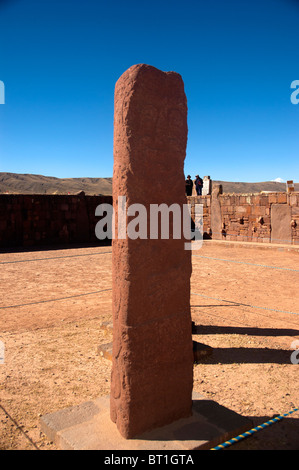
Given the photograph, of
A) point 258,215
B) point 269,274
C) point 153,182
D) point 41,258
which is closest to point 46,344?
point 153,182

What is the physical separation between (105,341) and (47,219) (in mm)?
11089

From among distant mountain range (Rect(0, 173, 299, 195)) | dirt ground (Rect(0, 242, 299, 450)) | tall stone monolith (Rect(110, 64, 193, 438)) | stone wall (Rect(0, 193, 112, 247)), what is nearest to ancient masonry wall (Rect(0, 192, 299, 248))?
stone wall (Rect(0, 193, 112, 247))

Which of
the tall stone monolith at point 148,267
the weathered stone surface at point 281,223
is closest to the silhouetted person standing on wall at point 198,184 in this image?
the weathered stone surface at point 281,223

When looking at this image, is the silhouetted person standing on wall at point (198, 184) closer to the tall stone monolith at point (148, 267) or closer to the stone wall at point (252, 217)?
the stone wall at point (252, 217)

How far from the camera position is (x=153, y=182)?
2381 millimetres

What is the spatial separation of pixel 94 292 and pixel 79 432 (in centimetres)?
447

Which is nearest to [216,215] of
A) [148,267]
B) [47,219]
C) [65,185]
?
[47,219]

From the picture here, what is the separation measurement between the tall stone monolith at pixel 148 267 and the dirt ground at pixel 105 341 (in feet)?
2.04

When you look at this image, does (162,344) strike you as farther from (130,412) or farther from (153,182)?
(153,182)

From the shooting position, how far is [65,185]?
263 feet

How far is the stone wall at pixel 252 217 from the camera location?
1305 centimetres

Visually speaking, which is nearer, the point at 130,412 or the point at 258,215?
the point at 130,412

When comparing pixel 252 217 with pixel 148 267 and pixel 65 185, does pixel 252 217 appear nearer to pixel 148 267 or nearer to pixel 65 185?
pixel 148 267

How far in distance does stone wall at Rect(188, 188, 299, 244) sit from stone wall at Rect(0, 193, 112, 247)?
15.0 feet
